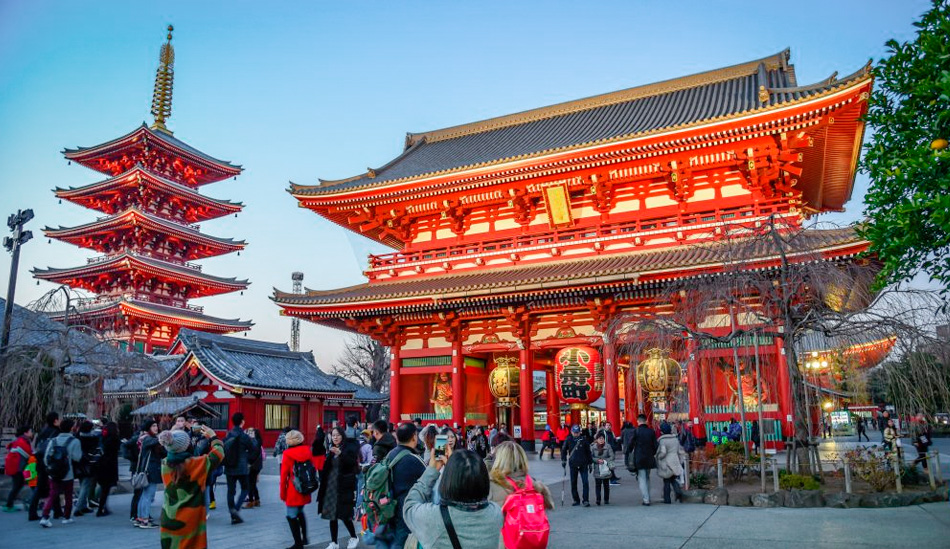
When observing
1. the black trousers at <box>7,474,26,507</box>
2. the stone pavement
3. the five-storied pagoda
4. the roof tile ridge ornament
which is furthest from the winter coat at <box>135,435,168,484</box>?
the five-storied pagoda

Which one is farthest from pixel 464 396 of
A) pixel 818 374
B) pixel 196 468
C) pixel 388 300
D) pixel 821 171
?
pixel 196 468

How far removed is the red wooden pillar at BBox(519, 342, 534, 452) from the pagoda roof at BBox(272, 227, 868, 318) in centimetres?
238

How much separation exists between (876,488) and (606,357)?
9.33 m

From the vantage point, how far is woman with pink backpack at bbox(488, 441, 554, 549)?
15.3ft

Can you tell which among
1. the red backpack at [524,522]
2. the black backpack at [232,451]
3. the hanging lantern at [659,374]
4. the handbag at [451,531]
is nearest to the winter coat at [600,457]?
the hanging lantern at [659,374]

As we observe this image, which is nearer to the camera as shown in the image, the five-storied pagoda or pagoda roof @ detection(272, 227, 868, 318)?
pagoda roof @ detection(272, 227, 868, 318)

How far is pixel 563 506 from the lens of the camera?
12328 mm

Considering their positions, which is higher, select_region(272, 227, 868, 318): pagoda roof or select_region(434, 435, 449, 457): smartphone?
select_region(272, 227, 868, 318): pagoda roof

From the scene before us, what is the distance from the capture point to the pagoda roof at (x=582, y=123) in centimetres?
2317

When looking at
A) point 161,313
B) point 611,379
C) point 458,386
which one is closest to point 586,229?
point 611,379

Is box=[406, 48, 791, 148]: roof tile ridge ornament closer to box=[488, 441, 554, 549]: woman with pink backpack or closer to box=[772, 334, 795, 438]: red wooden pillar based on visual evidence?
box=[772, 334, 795, 438]: red wooden pillar

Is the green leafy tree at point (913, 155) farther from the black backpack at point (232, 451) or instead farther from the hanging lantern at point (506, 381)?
the hanging lantern at point (506, 381)

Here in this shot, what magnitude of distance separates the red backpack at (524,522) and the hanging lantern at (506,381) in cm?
1762

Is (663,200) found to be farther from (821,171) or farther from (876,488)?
(876,488)
